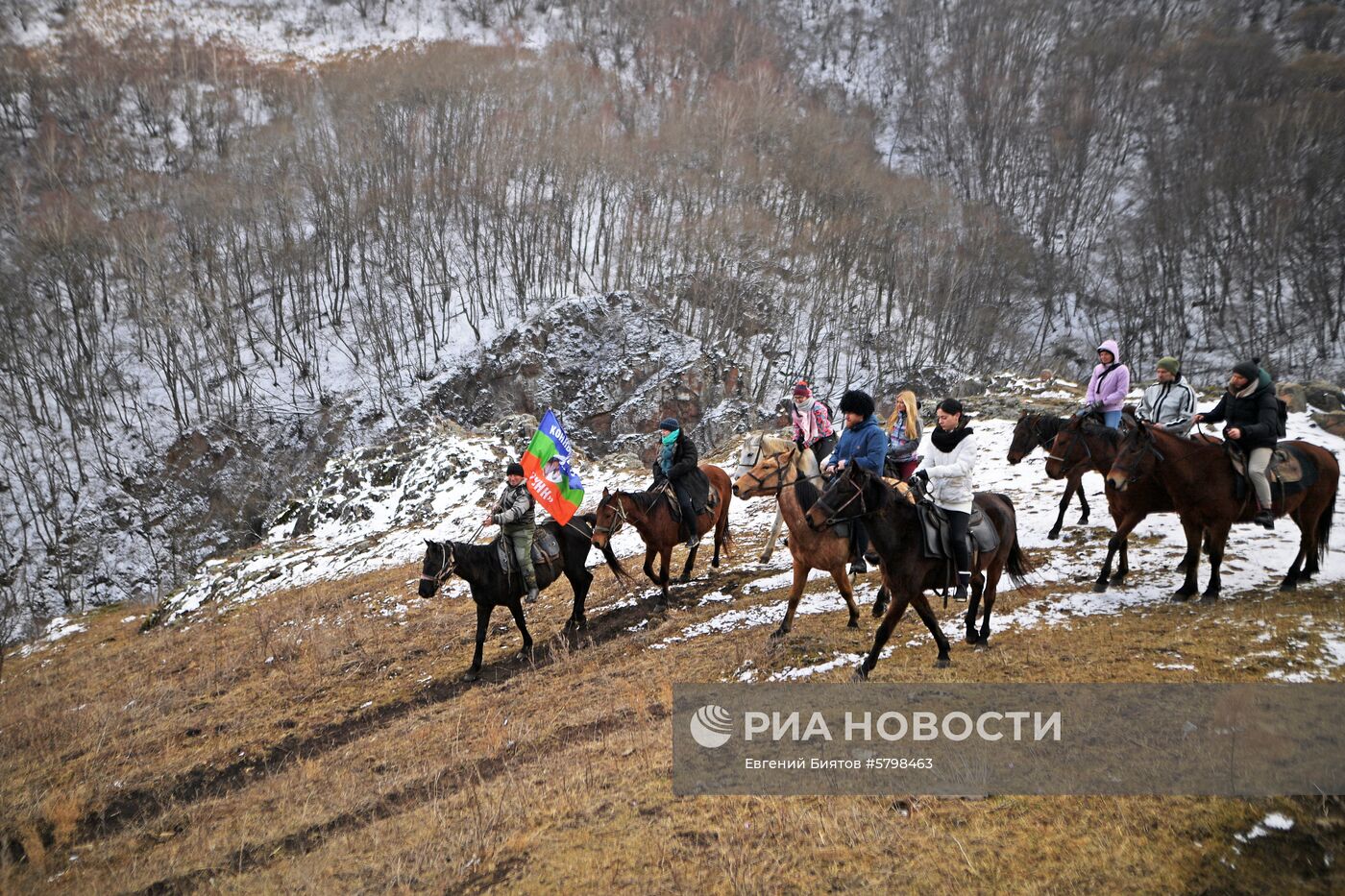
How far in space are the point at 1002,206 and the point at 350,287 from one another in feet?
190

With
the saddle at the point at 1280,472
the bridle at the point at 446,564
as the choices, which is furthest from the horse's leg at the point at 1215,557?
the bridle at the point at 446,564

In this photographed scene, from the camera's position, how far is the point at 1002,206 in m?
65.4

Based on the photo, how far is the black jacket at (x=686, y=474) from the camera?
36.5 feet

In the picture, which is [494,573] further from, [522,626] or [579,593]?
[579,593]

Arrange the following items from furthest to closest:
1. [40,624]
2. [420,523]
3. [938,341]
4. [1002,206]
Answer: [1002,206]
[938,341]
[40,624]
[420,523]

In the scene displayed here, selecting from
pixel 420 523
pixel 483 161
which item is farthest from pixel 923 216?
pixel 420 523

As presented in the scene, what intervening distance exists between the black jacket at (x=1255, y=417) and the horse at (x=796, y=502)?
15.6 feet

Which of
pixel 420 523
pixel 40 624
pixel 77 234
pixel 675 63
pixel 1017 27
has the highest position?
pixel 1017 27

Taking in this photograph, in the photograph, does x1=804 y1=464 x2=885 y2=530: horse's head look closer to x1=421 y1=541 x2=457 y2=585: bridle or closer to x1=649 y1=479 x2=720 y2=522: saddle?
x1=649 y1=479 x2=720 y2=522: saddle

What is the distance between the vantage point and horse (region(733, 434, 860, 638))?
841 cm

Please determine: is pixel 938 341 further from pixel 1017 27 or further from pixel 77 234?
pixel 77 234

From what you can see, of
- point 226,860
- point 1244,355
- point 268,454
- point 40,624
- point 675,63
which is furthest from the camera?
point 675,63

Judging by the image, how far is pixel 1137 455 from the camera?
8.17 m

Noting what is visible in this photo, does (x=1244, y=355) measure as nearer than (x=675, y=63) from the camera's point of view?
Yes
